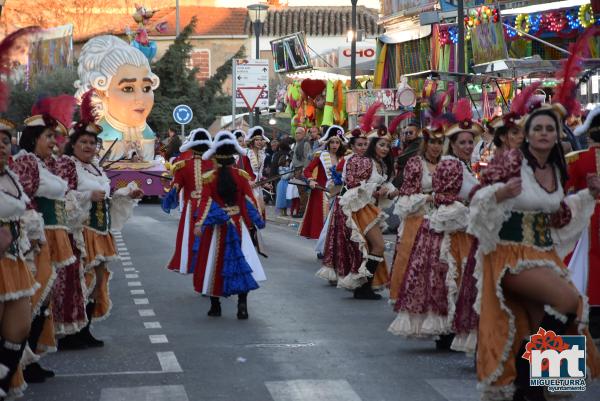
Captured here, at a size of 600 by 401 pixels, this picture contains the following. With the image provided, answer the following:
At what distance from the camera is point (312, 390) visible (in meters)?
8.54

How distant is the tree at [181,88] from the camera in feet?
159

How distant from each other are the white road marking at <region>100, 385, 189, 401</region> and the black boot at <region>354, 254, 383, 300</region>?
5327mm

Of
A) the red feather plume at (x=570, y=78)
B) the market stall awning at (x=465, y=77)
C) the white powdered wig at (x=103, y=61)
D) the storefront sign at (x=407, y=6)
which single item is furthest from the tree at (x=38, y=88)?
the red feather plume at (x=570, y=78)

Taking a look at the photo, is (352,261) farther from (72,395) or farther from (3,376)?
(3,376)

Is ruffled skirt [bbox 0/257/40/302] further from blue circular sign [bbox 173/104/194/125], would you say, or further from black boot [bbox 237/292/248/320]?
blue circular sign [bbox 173/104/194/125]

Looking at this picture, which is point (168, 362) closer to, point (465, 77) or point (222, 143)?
point (222, 143)

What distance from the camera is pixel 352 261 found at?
14172mm

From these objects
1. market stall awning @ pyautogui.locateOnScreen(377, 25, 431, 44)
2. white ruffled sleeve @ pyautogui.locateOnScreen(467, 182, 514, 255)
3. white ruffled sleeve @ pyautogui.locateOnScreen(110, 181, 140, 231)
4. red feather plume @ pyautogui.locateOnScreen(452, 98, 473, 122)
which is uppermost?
market stall awning @ pyautogui.locateOnScreen(377, 25, 431, 44)

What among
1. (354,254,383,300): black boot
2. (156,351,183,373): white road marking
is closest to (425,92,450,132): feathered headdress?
(156,351,183,373): white road marking

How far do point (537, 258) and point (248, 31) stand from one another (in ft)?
225

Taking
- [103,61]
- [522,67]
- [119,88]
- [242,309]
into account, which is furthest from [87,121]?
[103,61]

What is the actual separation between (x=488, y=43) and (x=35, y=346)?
1589 cm

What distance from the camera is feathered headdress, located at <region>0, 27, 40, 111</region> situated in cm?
727

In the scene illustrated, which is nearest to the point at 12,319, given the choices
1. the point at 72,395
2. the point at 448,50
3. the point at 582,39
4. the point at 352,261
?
the point at 72,395
